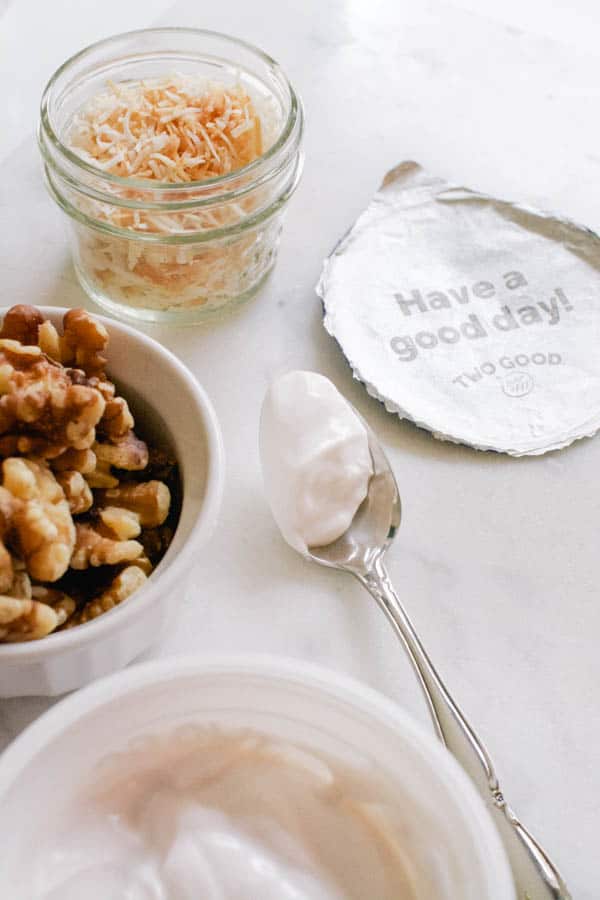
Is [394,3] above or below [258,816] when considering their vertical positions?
above

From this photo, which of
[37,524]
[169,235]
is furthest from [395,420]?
[37,524]

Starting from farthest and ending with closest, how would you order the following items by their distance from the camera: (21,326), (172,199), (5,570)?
(172,199) → (21,326) → (5,570)

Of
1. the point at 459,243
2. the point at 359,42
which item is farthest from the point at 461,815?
the point at 359,42

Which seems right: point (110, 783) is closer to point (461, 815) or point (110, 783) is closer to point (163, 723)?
point (163, 723)

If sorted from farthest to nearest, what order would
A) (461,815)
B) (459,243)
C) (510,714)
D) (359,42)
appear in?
(359,42)
(459,243)
(510,714)
(461,815)

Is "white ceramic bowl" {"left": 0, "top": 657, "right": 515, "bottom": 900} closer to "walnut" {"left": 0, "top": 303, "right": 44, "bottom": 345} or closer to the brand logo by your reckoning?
"walnut" {"left": 0, "top": 303, "right": 44, "bottom": 345}

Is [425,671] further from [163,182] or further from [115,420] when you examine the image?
[163,182]
